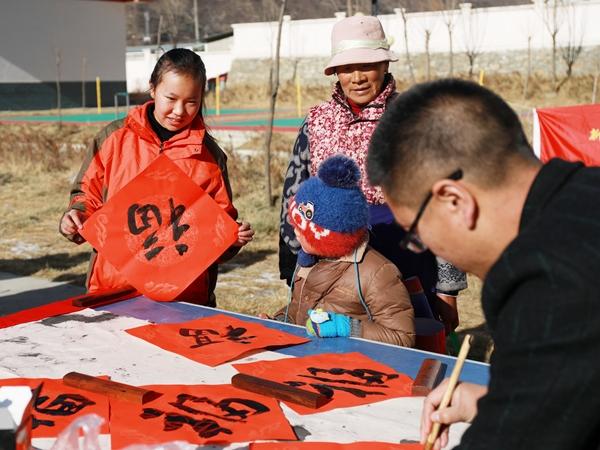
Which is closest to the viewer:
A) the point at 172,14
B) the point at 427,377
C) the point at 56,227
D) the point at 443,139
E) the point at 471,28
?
the point at 443,139

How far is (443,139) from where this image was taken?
1.22 meters

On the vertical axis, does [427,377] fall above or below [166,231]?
below

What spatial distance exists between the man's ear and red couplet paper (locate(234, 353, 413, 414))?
853mm

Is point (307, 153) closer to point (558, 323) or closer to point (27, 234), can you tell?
point (558, 323)

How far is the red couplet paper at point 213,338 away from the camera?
2.33m

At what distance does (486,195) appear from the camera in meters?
1.21

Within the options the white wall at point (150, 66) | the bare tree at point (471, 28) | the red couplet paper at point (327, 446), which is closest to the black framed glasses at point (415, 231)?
the red couplet paper at point (327, 446)

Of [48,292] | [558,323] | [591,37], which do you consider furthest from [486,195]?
[591,37]

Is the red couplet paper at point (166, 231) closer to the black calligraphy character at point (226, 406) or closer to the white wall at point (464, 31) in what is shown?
the black calligraphy character at point (226, 406)

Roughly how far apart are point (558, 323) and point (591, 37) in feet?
102

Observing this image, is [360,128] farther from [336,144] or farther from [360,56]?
[360,56]

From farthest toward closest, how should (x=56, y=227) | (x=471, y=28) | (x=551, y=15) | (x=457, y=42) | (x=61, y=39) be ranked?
1. (x=457, y=42)
2. (x=471, y=28)
3. (x=551, y=15)
4. (x=61, y=39)
5. (x=56, y=227)

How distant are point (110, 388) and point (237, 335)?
2.01ft

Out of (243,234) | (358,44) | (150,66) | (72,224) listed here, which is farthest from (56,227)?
(150,66)
